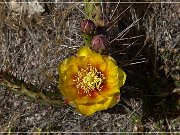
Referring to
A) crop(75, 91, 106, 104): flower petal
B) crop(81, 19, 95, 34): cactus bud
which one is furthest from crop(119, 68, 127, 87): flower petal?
crop(81, 19, 95, 34): cactus bud

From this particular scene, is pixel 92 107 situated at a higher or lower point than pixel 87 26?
lower

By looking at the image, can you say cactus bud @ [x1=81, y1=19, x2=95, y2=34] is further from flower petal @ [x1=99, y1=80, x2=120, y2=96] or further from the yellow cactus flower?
flower petal @ [x1=99, y1=80, x2=120, y2=96]

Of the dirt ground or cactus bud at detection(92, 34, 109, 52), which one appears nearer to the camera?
cactus bud at detection(92, 34, 109, 52)

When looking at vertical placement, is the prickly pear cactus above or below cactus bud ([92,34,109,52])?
below

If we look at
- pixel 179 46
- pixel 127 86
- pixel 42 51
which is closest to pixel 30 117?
pixel 42 51

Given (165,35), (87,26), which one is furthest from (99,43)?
(165,35)

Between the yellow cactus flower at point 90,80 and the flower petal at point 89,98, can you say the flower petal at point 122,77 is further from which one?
the flower petal at point 89,98

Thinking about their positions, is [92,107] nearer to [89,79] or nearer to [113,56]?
[89,79]

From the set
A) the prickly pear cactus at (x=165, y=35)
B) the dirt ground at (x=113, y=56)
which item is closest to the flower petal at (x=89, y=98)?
the dirt ground at (x=113, y=56)
